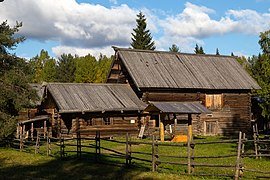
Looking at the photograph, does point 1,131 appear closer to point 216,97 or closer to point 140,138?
point 140,138

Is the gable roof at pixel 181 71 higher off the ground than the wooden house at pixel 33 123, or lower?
higher

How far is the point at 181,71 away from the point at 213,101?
4.30m

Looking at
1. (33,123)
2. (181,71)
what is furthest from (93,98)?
(181,71)

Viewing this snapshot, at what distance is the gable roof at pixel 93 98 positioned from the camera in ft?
106

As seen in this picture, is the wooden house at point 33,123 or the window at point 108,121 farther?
the window at point 108,121

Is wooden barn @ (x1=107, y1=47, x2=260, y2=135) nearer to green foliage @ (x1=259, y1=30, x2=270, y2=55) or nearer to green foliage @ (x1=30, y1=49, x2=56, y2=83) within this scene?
green foliage @ (x1=259, y1=30, x2=270, y2=55)

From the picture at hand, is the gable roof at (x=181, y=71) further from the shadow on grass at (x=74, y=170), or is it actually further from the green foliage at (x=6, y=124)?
the shadow on grass at (x=74, y=170)

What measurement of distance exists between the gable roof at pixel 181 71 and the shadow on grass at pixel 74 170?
16.9 m

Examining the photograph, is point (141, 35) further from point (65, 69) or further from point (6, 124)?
point (6, 124)

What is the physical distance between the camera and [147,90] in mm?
36250

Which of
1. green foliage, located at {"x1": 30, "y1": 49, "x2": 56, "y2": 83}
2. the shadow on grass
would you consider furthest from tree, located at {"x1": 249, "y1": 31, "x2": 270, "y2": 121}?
green foliage, located at {"x1": 30, "y1": 49, "x2": 56, "y2": 83}

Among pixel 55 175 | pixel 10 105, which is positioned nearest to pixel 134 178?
pixel 55 175

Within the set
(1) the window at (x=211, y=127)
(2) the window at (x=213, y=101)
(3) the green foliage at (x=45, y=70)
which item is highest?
(3) the green foliage at (x=45, y=70)

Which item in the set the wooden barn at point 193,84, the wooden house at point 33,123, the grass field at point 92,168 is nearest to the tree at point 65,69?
the wooden house at point 33,123
